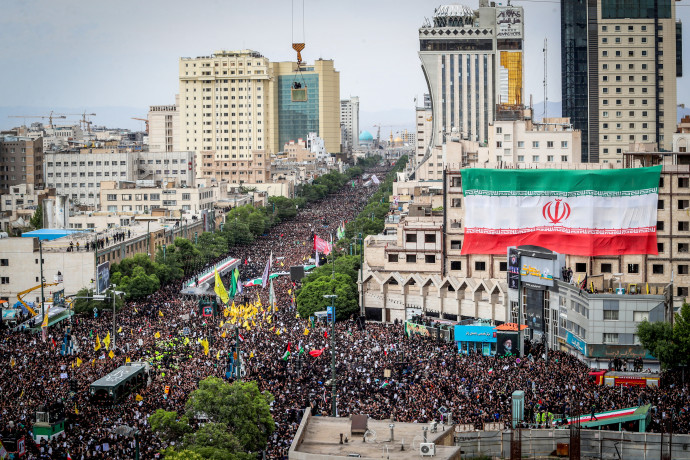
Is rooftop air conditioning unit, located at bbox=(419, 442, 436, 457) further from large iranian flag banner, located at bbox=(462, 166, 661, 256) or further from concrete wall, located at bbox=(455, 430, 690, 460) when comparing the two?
large iranian flag banner, located at bbox=(462, 166, 661, 256)

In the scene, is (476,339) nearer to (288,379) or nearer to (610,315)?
(610,315)

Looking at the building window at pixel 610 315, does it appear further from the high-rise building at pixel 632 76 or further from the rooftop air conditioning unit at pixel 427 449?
the high-rise building at pixel 632 76

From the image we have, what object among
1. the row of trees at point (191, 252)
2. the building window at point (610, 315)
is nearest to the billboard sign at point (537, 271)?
the building window at point (610, 315)

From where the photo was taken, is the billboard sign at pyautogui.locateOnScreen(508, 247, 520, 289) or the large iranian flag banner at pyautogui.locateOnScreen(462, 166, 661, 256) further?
the large iranian flag banner at pyautogui.locateOnScreen(462, 166, 661, 256)

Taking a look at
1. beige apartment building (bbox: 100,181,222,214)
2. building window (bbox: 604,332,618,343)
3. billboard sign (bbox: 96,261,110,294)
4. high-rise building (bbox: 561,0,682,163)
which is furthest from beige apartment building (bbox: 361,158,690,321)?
beige apartment building (bbox: 100,181,222,214)

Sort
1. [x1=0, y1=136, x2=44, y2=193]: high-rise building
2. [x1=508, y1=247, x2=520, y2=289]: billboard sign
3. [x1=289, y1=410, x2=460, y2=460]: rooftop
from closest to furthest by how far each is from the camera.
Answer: [x1=289, y1=410, x2=460, y2=460]: rooftop, [x1=508, y1=247, x2=520, y2=289]: billboard sign, [x1=0, y1=136, x2=44, y2=193]: high-rise building

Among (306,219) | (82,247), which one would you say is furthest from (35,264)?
(306,219)

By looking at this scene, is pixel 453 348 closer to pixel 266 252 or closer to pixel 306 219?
pixel 266 252
